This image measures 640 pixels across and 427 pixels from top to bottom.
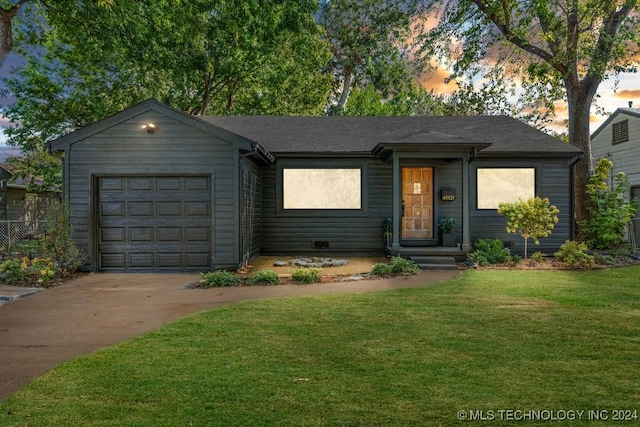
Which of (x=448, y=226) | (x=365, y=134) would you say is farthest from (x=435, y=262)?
(x=365, y=134)

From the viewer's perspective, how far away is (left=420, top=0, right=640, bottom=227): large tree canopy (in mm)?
13516

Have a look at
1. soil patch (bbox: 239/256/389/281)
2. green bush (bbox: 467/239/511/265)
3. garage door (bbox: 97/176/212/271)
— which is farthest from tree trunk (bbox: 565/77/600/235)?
garage door (bbox: 97/176/212/271)

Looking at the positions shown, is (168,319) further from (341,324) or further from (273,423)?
(273,423)

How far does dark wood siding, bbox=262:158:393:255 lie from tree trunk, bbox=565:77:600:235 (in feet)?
21.7

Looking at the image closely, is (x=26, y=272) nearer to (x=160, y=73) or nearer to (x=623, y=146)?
(x=160, y=73)

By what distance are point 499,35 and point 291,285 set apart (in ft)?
42.8

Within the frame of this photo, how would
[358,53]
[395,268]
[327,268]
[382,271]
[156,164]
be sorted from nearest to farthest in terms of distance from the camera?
[382,271], [395,268], [156,164], [327,268], [358,53]

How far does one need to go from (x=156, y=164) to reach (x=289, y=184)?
→ 12.7ft

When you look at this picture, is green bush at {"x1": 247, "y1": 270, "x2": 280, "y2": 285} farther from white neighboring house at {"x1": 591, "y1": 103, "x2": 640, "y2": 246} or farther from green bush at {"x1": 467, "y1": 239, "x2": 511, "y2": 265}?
white neighboring house at {"x1": 591, "y1": 103, "x2": 640, "y2": 246}

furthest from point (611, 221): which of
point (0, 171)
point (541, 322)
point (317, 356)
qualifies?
point (0, 171)

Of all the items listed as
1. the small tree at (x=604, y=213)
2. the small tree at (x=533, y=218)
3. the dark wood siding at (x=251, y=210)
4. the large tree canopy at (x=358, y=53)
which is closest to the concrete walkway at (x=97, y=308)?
the dark wood siding at (x=251, y=210)

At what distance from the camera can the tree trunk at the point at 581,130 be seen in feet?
46.1

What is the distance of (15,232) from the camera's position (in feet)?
51.4

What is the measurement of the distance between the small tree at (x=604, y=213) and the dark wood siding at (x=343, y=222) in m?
6.44
